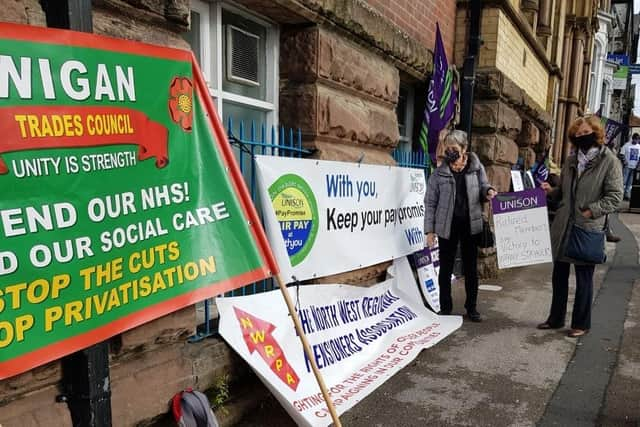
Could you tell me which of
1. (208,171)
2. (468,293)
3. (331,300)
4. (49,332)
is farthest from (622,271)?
(49,332)

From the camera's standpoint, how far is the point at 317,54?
11.4 feet

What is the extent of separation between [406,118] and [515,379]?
11.4ft

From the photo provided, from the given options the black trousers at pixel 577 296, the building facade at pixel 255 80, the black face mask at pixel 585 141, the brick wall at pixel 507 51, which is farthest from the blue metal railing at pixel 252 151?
the brick wall at pixel 507 51

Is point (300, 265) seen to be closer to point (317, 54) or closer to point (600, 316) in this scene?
point (317, 54)

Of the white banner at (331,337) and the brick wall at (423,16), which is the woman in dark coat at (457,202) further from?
the brick wall at (423,16)

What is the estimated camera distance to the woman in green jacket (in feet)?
13.1

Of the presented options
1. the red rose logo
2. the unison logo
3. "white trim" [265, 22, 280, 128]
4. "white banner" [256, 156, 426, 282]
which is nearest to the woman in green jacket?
"white banner" [256, 156, 426, 282]

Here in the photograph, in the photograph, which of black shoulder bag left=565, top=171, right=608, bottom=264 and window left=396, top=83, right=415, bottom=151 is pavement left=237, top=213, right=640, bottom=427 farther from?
window left=396, top=83, right=415, bottom=151

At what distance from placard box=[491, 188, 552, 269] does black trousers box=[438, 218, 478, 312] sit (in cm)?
35

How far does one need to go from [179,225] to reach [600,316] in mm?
4611

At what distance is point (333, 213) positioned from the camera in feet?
11.8

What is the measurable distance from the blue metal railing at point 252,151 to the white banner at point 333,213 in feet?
0.42

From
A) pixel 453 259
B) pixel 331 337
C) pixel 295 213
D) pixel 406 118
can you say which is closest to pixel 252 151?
pixel 295 213

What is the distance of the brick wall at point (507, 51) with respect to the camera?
647 cm
